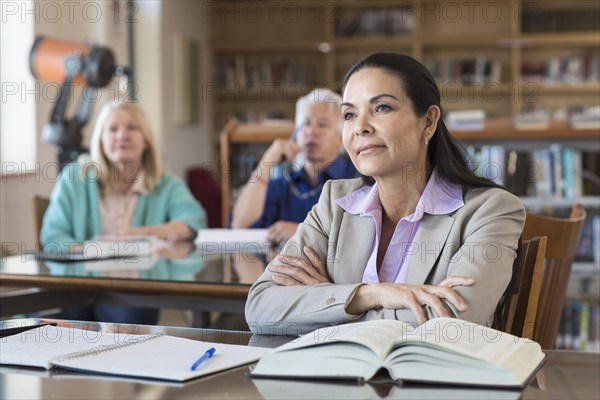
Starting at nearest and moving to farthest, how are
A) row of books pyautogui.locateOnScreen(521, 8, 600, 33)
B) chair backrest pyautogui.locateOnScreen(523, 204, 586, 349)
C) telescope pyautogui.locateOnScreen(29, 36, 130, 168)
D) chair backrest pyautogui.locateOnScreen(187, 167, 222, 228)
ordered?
chair backrest pyautogui.locateOnScreen(523, 204, 586, 349)
telescope pyautogui.locateOnScreen(29, 36, 130, 168)
chair backrest pyautogui.locateOnScreen(187, 167, 222, 228)
row of books pyautogui.locateOnScreen(521, 8, 600, 33)

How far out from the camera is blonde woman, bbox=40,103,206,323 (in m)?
3.38

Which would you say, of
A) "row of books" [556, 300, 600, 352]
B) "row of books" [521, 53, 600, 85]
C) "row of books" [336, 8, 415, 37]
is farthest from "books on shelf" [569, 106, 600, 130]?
"row of books" [336, 8, 415, 37]

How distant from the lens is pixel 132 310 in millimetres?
3438

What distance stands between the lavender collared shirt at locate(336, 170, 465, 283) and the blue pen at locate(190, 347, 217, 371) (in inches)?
24.0

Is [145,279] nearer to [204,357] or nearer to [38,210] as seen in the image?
[204,357]

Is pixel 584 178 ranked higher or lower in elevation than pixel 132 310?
higher

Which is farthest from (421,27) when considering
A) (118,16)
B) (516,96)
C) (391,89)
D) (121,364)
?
(121,364)

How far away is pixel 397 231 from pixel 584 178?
2.57 meters

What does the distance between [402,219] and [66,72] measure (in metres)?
3.09

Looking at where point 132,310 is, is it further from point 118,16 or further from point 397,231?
point 118,16

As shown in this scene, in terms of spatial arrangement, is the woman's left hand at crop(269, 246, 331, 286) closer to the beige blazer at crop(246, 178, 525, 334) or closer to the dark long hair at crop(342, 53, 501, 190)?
the beige blazer at crop(246, 178, 525, 334)

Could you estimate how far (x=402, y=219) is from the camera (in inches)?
75.8

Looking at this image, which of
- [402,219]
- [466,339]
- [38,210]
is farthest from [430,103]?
[38,210]

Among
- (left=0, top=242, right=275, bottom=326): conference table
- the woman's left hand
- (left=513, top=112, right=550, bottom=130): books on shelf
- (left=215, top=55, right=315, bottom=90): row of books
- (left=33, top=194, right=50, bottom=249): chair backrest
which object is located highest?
(left=215, top=55, right=315, bottom=90): row of books
